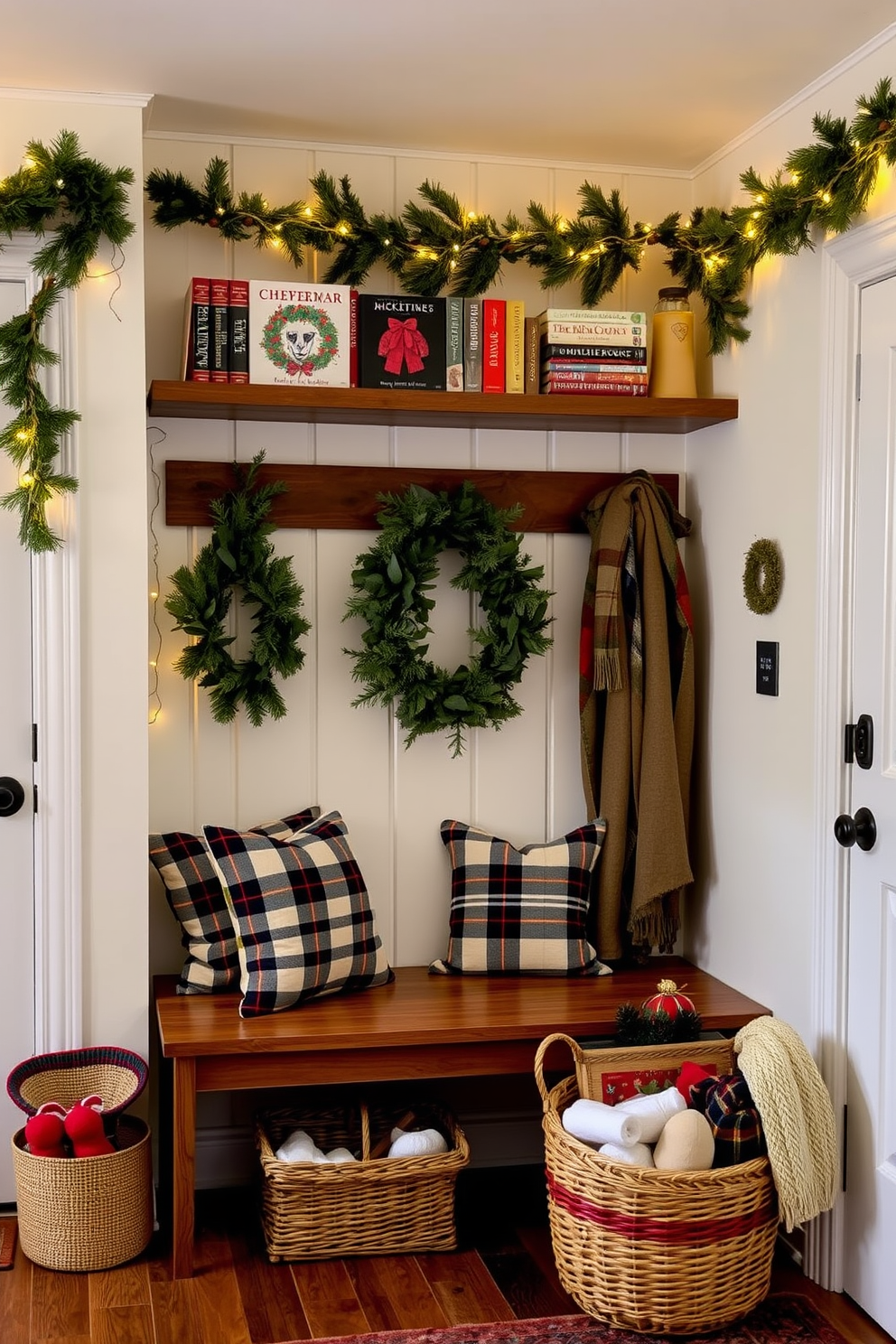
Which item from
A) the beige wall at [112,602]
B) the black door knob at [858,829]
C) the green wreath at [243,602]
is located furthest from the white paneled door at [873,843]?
the beige wall at [112,602]

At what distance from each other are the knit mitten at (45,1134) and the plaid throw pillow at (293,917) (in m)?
0.43

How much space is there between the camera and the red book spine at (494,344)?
3057mm

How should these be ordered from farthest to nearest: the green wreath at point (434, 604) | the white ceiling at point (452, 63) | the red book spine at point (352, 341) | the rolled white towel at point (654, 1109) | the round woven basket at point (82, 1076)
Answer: the green wreath at point (434, 604) → the red book spine at point (352, 341) → the round woven basket at point (82, 1076) → the rolled white towel at point (654, 1109) → the white ceiling at point (452, 63)

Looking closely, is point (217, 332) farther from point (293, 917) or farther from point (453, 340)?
point (293, 917)

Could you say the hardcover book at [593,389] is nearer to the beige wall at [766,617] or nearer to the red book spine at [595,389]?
the red book spine at [595,389]

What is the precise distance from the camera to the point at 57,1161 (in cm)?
264

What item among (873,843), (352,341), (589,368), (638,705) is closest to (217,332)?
(352,341)

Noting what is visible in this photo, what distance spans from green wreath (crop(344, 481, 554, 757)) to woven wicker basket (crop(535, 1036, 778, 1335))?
1.06 metres

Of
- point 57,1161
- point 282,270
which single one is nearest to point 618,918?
point 57,1161

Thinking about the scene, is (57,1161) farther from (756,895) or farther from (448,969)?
(756,895)

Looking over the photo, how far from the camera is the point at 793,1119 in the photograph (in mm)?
2480

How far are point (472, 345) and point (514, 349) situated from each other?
3.9 inches

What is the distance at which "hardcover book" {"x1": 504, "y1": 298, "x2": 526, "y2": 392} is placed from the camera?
10.1ft

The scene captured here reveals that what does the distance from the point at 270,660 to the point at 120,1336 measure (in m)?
1.42
